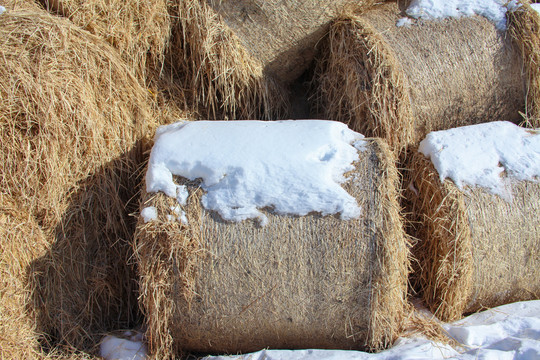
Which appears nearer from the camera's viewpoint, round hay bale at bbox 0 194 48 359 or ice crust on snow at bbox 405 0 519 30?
round hay bale at bbox 0 194 48 359

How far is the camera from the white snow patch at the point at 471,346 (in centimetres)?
172

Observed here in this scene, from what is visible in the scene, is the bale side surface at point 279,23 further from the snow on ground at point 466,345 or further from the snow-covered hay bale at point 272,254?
the snow on ground at point 466,345

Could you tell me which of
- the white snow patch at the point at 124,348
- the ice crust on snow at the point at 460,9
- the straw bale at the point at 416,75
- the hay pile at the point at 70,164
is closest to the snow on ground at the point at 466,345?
the white snow patch at the point at 124,348

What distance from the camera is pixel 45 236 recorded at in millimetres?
1955

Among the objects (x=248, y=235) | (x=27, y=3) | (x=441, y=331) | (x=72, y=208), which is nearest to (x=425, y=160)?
(x=441, y=331)

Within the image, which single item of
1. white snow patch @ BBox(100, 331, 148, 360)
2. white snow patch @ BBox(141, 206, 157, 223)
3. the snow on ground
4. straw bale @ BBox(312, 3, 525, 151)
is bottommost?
white snow patch @ BBox(100, 331, 148, 360)

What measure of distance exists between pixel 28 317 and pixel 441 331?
5.25 feet

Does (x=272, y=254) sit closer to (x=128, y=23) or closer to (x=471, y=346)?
(x=471, y=346)

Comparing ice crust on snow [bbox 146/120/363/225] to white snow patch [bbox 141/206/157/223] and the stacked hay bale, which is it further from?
the stacked hay bale

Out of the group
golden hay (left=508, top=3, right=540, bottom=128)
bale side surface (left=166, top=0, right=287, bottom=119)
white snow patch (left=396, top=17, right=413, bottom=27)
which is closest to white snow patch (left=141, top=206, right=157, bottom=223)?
bale side surface (left=166, top=0, right=287, bottom=119)

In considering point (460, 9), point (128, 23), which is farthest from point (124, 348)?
point (460, 9)

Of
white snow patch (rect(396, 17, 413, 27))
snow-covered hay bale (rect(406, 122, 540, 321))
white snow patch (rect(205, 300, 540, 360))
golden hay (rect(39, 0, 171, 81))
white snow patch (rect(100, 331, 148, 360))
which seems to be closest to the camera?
white snow patch (rect(205, 300, 540, 360))

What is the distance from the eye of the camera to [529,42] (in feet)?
7.55

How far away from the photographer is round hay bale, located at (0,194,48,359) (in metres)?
1.82
